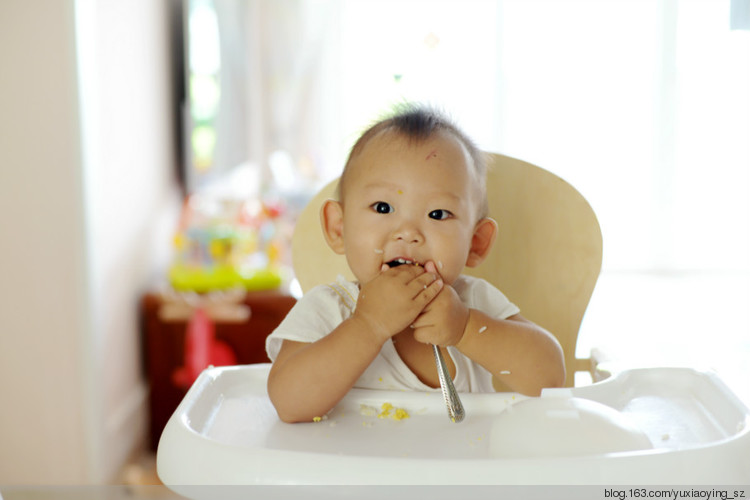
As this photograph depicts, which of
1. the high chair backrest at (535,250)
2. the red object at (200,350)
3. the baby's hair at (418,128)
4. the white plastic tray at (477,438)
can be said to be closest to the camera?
the white plastic tray at (477,438)

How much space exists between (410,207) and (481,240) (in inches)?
6.4

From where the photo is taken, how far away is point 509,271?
42.6 inches

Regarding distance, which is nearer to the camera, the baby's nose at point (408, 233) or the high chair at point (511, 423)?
the high chair at point (511, 423)

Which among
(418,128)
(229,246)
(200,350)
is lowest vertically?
(200,350)

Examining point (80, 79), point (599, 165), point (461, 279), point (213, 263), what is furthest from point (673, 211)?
point (461, 279)

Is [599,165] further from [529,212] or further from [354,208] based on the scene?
[354,208]

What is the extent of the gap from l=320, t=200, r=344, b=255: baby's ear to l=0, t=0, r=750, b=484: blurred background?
13 centimetres

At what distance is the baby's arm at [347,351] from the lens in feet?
2.51

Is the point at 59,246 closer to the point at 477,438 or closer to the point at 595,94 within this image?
the point at 477,438

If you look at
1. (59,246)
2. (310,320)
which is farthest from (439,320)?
(59,246)

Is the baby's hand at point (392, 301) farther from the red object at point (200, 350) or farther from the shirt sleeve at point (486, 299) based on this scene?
A: the red object at point (200, 350)

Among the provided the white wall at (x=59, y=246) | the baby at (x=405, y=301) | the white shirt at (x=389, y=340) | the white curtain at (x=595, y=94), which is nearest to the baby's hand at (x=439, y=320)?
the baby at (x=405, y=301)

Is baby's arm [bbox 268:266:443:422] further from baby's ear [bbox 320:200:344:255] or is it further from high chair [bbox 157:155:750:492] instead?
baby's ear [bbox 320:200:344:255]

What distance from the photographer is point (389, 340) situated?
35.5 inches
